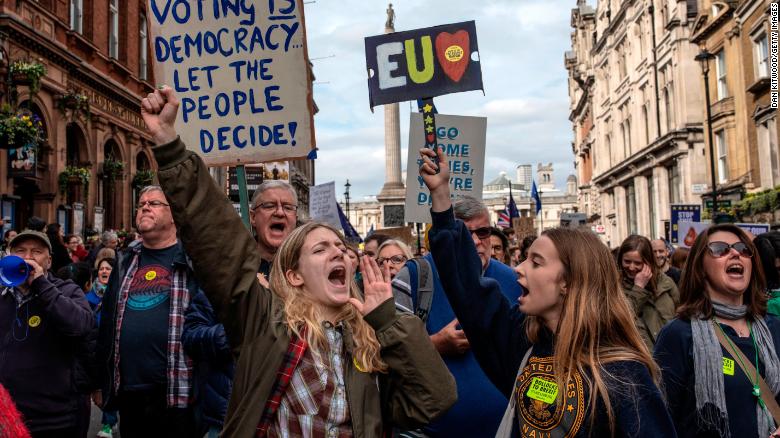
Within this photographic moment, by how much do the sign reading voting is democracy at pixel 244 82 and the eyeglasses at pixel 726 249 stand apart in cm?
228

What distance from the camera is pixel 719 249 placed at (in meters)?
3.68

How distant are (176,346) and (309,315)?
1.66m

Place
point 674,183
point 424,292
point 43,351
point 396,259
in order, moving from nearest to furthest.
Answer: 1. point 424,292
2. point 43,351
3. point 396,259
4. point 674,183

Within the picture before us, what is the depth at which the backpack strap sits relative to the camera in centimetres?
387

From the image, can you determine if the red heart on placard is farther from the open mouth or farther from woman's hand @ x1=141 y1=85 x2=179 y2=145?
woman's hand @ x1=141 y1=85 x2=179 y2=145

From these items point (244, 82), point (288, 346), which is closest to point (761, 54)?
point (244, 82)

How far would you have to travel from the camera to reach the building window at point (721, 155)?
2800 centimetres

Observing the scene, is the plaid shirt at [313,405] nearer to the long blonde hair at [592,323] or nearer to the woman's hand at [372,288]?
the woman's hand at [372,288]

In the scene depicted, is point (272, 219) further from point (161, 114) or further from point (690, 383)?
point (690, 383)

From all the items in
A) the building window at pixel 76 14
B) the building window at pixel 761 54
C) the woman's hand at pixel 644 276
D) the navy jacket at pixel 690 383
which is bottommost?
the navy jacket at pixel 690 383

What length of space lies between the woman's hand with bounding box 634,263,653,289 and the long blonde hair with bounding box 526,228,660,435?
379 cm

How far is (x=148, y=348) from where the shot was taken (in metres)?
4.03

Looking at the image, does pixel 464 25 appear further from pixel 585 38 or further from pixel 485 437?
pixel 585 38

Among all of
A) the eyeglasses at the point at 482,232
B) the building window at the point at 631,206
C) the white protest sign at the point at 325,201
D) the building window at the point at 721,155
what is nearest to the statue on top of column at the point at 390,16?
the building window at the point at 631,206
